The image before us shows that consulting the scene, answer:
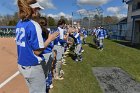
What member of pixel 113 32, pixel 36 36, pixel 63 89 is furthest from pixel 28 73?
pixel 113 32

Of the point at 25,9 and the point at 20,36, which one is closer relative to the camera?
the point at 25,9

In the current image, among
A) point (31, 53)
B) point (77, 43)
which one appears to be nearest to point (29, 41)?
point (31, 53)

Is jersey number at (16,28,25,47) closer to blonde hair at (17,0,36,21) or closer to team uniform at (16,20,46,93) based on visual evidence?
team uniform at (16,20,46,93)

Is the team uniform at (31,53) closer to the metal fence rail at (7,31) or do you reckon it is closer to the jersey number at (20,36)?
the jersey number at (20,36)

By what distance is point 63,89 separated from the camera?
771cm

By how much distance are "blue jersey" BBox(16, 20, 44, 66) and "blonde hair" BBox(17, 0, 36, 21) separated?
84 millimetres

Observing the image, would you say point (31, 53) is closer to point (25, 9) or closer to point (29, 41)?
point (29, 41)

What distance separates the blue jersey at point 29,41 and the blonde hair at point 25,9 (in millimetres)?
84

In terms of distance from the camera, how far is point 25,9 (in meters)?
3.45

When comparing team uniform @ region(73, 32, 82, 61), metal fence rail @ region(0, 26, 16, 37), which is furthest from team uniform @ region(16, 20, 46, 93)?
metal fence rail @ region(0, 26, 16, 37)

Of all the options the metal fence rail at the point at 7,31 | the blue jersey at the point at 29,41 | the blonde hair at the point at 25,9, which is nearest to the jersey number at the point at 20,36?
the blue jersey at the point at 29,41

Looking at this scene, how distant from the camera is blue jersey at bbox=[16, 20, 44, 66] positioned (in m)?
3.44

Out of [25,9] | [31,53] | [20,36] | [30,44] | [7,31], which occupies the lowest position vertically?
[7,31]

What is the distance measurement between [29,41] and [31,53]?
18cm
